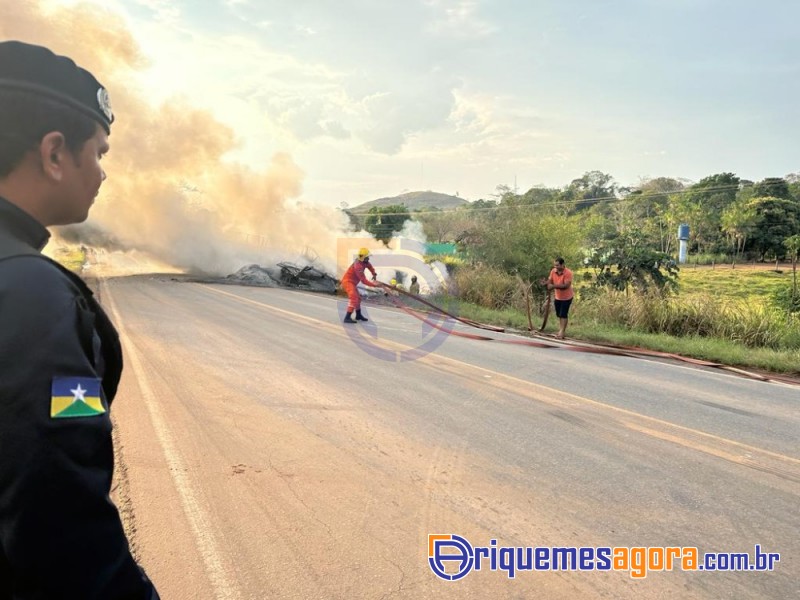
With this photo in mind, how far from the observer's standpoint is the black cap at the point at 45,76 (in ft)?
3.75

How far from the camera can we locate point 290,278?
89.6 feet

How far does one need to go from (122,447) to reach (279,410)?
58.6 inches

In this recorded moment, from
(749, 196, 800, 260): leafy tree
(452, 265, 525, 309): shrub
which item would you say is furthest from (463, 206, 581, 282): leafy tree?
(749, 196, 800, 260): leafy tree

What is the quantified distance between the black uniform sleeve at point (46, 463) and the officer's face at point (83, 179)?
27 centimetres

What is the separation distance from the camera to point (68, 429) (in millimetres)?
972

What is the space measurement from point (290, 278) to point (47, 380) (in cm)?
2682

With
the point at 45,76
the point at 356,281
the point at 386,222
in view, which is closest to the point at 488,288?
the point at 356,281

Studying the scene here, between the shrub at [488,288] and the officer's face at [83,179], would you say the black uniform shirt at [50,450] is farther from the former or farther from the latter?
the shrub at [488,288]

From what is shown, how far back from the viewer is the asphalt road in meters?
2.75

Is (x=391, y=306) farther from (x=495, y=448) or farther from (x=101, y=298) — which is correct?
(x=495, y=448)

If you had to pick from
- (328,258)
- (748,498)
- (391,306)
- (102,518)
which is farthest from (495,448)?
(328,258)

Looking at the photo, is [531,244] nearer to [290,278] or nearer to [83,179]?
[290,278]

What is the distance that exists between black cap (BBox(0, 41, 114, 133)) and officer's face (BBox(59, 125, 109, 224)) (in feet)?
0.23

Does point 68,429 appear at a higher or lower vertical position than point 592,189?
lower
